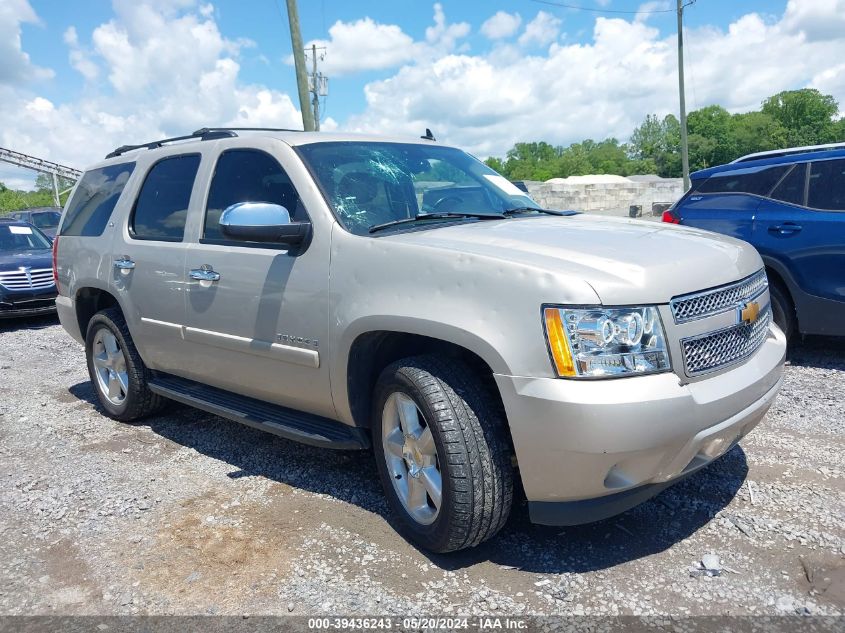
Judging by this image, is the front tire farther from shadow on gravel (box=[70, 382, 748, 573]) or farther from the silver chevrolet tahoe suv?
shadow on gravel (box=[70, 382, 748, 573])

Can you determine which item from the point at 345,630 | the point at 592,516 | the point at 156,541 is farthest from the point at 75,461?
the point at 592,516

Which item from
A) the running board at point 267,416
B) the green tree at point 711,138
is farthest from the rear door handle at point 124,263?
the green tree at point 711,138

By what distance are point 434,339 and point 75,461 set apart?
9.25 ft

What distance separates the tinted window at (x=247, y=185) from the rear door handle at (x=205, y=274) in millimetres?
201

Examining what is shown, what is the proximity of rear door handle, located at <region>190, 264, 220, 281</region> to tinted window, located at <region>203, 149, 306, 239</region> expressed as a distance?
0.66 ft

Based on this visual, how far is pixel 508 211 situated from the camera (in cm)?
385

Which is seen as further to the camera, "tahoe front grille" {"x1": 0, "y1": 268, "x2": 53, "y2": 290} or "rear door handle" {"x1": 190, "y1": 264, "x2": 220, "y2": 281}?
"tahoe front grille" {"x1": 0, "y1": 268, "x2": 53, "y2": 290}

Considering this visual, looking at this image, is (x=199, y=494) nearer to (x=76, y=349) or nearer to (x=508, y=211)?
(x=508, y=211)

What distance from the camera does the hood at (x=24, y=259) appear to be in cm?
1027

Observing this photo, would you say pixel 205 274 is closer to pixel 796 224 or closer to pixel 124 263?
pixel 124 263

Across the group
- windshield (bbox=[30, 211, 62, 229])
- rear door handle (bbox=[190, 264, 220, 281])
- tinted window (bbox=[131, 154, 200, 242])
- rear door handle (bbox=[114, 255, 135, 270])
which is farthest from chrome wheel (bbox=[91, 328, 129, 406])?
windshield (bbox=[30, 211, 62, 229])

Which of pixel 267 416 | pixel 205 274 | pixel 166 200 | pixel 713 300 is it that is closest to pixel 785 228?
pixel 713 300

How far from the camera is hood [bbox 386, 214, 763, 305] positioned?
101 inches

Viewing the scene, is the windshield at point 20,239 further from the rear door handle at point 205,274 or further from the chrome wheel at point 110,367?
the rear door handle at point 205,274
